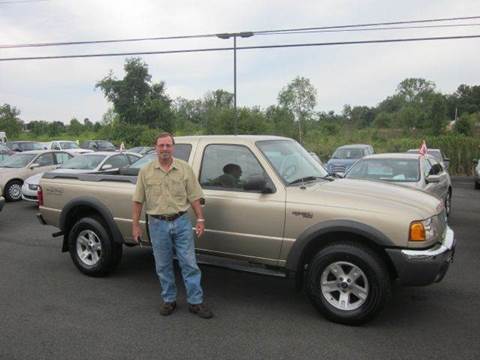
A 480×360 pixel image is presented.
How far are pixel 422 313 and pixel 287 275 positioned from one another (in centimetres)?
146

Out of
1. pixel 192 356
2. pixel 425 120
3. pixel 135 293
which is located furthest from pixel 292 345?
pixel 425 120

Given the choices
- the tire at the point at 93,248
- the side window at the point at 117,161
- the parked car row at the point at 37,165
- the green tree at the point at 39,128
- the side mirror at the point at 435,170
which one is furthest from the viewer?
the green tree at the point at 39,128

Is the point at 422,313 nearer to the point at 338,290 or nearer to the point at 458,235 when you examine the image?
the point at 338,290

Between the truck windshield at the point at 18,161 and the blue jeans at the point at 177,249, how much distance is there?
11.2 m

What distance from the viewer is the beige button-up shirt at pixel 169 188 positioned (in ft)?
15.3

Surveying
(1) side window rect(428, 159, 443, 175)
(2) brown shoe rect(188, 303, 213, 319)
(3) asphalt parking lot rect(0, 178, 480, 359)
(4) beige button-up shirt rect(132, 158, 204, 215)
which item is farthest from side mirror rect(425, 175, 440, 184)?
(2) brown shoe rect(188, 303, 213, 319)

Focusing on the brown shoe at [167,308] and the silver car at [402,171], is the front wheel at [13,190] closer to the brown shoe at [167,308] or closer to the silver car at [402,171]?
the silver car at [402,171]

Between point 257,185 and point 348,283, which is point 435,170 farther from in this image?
point 257,185

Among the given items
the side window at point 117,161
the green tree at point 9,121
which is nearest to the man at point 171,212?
the side window at point 117,161

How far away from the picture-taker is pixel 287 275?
474cm

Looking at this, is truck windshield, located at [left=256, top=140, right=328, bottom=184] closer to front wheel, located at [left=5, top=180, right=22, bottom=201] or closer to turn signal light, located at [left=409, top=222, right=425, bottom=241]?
turn signal light, located at [left=409, top=222, right=425, bottom=241]

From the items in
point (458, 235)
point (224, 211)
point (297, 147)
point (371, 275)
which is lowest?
point (458, 235)

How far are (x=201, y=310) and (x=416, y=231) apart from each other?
222 cm

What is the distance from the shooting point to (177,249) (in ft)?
15.6
